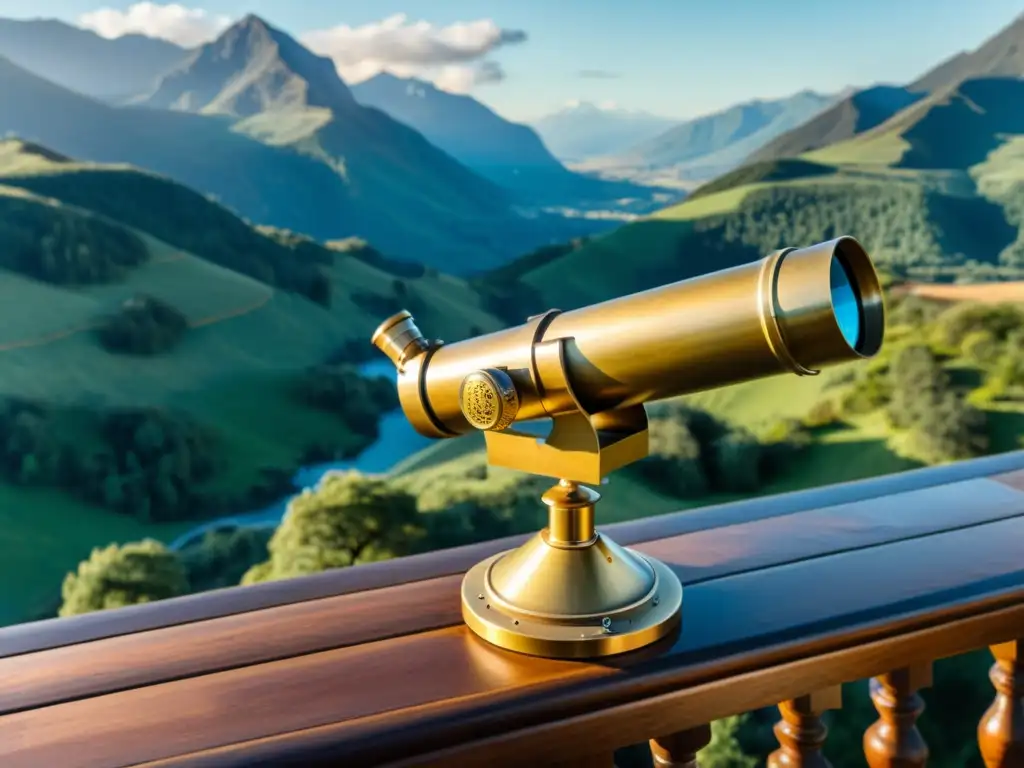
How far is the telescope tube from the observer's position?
482mm

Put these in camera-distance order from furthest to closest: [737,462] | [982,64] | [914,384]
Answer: [914,384] < [982,64] < [737,462]

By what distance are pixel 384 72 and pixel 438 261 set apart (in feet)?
3.71

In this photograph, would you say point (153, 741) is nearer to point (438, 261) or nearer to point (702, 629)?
point (702, 629)

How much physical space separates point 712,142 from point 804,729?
4947 millimetres

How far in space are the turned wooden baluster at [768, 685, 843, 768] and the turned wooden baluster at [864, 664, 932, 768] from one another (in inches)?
1.7

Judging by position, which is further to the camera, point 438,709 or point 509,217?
point 509,217

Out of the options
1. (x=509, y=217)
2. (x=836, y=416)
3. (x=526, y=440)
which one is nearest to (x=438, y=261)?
(x=509, y=217)

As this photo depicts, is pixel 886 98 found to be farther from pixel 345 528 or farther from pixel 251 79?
pixel 345 528

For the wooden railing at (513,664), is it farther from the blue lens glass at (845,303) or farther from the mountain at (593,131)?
the mountain at (593,131)

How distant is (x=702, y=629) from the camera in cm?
59

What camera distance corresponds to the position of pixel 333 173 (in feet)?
17.3

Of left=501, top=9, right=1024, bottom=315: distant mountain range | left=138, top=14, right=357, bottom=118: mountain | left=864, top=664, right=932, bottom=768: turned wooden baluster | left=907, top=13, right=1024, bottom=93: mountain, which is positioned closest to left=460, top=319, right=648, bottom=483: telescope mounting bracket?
left=864, top=664, right=932, bottom=768: turned wooden baluster

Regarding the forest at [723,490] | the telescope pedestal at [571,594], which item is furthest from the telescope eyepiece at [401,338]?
the forest at [723,490]

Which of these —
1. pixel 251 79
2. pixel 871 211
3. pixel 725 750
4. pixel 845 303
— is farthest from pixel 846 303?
pixel 251 79
